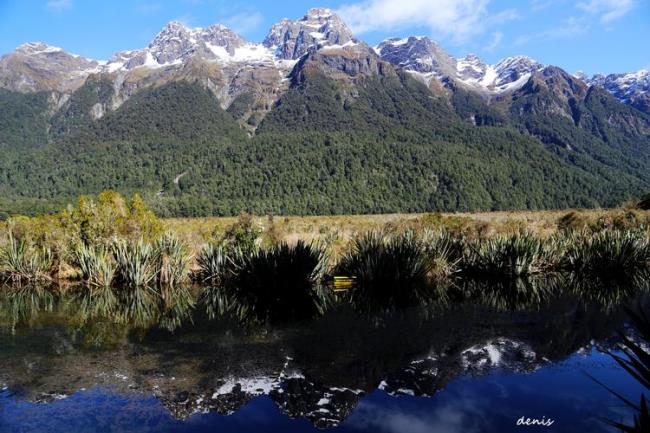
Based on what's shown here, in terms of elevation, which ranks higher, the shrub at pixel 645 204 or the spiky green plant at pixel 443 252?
the shrub at pixel 645 204

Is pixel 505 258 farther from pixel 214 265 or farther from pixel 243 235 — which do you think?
pixel 214 265

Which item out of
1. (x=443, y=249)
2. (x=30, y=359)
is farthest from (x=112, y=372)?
(x=443, y=249)

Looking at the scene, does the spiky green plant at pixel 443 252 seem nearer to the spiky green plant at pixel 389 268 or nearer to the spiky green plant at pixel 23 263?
the spiky green plant at pixel 389 268

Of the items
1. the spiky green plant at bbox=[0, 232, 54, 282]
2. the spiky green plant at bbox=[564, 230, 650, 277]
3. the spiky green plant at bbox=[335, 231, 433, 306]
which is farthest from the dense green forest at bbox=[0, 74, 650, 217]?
the spiky green plant at bbox=[335, 231, 433, 306]

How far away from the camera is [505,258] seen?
1438 centimetres

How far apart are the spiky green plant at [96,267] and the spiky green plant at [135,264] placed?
0.26m

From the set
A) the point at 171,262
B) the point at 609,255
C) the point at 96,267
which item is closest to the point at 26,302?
the point at 96,267

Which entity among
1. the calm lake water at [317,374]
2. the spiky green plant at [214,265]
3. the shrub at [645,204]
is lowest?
the calm lake water at [317,374]

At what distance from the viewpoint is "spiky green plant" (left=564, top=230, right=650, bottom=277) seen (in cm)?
1494

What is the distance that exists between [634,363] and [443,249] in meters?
11.5

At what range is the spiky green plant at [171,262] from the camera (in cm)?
1337

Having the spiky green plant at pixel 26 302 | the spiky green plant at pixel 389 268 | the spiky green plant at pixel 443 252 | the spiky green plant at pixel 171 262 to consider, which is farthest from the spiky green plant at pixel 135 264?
the spiky green plant at pixel 443 252

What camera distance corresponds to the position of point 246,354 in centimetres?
735

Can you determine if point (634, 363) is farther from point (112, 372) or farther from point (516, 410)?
Answer: point (112, 372)
